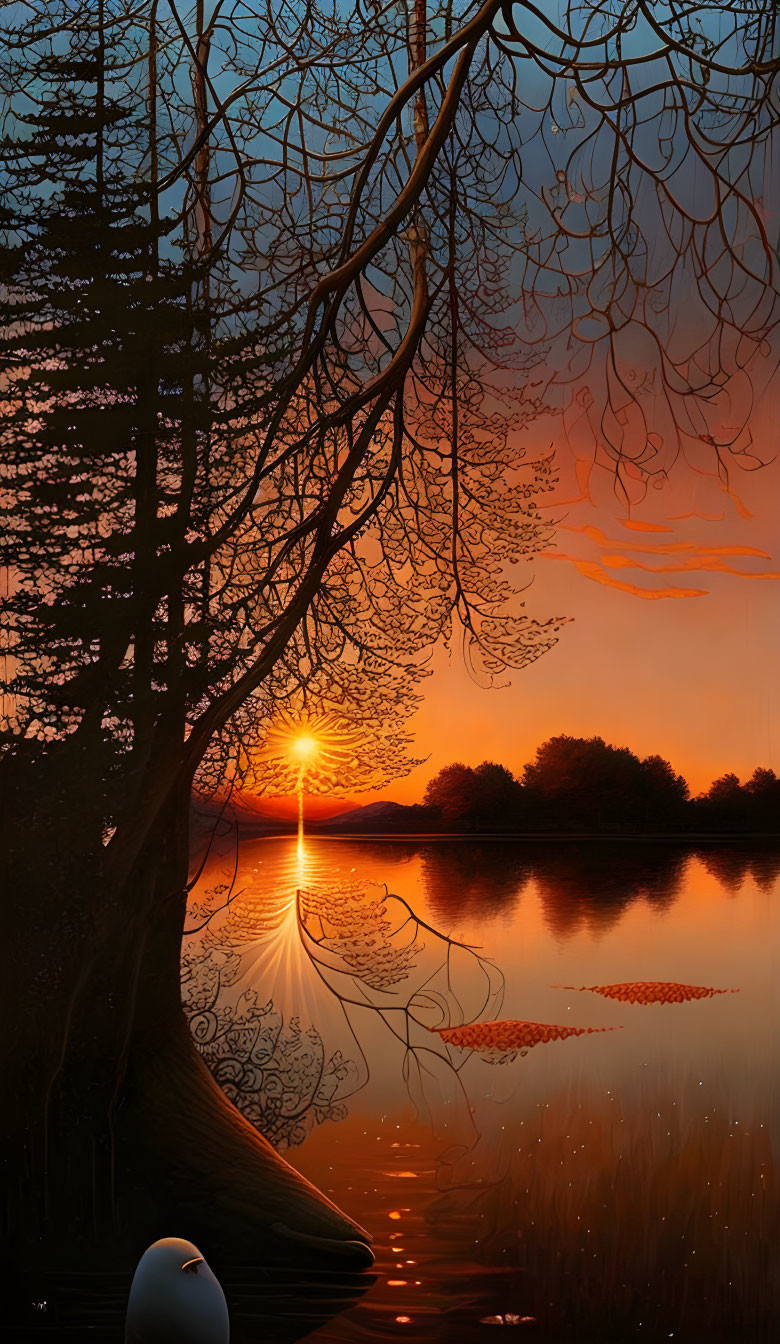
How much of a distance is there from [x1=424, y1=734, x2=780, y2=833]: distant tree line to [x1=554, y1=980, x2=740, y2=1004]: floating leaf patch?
32cm

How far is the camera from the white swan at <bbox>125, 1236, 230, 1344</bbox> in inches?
82.4

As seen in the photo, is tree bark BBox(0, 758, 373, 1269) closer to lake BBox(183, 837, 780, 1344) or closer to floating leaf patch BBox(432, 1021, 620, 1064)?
lake BBox(183, 837, 780, 1344)

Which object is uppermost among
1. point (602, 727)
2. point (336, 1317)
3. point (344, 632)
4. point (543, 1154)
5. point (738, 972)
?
point (344, 632)

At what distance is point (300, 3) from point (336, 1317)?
2783 mm

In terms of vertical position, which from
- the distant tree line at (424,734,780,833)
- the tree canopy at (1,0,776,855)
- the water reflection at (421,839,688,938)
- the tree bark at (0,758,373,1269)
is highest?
the tree canopy at (1,0,776,855)

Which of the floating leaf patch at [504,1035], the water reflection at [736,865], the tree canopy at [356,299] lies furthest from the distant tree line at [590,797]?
the floating leaf patch at [504,1035]

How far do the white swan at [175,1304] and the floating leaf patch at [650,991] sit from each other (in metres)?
0.92

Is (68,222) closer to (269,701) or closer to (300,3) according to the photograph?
(300,3)

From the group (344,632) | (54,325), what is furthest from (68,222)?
(344,632)

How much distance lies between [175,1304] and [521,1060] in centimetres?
85

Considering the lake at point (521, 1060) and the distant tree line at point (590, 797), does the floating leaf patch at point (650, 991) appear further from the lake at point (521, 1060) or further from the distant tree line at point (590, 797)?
the distant tree line at point (590, 797)

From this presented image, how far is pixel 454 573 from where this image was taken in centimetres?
275

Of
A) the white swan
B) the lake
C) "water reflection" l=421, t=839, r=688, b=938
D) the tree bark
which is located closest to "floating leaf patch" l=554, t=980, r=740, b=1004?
the lake

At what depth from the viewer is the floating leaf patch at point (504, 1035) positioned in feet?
8.54
